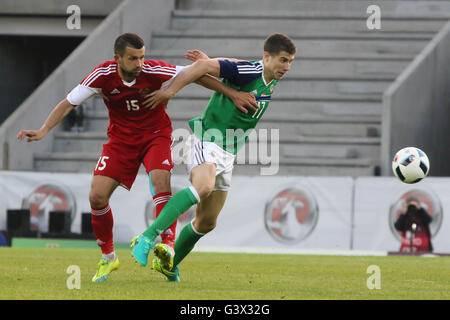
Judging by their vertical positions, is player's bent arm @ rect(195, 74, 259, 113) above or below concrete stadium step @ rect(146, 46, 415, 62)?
below

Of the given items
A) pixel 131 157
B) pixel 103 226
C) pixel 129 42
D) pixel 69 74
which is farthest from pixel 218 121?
pixel 69 74

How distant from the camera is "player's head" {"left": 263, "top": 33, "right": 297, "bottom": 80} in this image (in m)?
7.37

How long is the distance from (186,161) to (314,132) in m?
12.7

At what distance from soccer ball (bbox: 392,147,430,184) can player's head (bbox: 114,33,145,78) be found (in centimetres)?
296

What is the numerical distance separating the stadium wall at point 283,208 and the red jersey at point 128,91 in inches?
280

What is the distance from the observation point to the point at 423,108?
1912 centimetres

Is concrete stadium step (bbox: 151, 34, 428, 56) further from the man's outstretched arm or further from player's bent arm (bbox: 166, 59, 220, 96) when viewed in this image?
player's bent arm (bbox: 166, 59, 220, 96)

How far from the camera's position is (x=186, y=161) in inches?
293

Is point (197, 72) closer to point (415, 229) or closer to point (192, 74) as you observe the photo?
point (192, 74)

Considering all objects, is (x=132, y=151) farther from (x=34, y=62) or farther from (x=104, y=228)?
(x=34, y=62)

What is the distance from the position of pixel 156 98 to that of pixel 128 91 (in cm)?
38

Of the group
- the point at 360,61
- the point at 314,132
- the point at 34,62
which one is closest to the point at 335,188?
the point at 314,132

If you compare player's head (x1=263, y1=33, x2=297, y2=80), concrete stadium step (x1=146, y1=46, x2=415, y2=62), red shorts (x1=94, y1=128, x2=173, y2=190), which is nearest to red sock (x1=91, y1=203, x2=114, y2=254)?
red shorts (x1=94, y1=128, x2=173, y2=190)

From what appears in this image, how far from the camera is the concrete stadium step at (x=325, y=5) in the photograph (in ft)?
76.1
